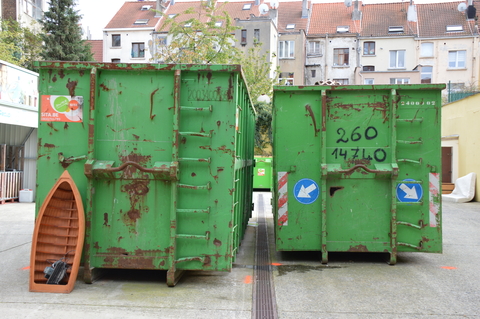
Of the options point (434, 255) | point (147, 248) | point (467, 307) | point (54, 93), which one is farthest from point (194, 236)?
point (434, 255)

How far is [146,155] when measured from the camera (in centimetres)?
539

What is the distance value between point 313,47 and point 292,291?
4357 cm

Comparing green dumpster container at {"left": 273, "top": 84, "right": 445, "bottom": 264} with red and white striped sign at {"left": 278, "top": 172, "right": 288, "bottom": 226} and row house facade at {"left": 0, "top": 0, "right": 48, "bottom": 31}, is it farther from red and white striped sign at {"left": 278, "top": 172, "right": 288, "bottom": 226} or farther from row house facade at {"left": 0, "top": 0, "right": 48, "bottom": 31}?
row house facade at {"left": 0, "top": 0, "right": 48, "bottom": 31}

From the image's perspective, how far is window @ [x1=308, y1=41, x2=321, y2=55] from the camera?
46438 millimetres

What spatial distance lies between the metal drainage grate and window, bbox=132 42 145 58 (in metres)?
41.4

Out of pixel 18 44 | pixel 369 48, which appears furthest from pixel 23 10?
pixel 369 48

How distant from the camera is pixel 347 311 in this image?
4605 millimetres

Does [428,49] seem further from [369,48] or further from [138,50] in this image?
[138,50]

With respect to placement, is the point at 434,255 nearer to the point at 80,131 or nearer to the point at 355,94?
the point at 355,94

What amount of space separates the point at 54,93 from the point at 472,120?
1690 cm

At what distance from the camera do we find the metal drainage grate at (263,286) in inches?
180

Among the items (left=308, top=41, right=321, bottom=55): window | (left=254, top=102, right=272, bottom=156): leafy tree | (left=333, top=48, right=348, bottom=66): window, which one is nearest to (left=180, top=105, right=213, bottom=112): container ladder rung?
(left=254, top=102, right=272, bottom=156): leafy tree

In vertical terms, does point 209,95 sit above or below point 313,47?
below

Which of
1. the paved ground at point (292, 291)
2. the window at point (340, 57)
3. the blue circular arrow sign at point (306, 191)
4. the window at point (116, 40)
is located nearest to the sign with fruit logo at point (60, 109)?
the paved ground at point (292, 291)
